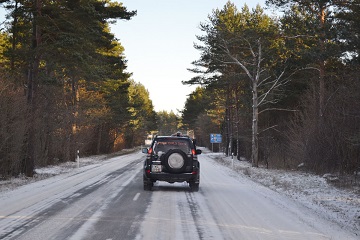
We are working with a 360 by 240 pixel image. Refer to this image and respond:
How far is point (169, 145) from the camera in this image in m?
14.6

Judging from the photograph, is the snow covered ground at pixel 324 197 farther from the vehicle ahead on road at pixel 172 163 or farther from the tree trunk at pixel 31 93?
the vehicle ahead on road at pixel 172 163

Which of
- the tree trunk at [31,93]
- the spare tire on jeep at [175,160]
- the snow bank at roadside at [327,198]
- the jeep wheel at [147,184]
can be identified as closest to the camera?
the snow bank at roadside at [327,198]

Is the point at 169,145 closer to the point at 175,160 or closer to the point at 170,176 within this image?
the point at 175,160

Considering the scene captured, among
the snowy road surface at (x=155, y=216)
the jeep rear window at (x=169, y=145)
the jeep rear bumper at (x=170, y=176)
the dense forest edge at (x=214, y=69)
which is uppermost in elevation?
the dense forest edge at (x=214, y=69)

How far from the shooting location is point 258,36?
1067 inches

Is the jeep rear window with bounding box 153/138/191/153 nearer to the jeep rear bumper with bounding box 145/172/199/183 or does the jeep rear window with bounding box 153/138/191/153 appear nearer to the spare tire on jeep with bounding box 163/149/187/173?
the spare tire on jeep with bounding box 163/149/187/173

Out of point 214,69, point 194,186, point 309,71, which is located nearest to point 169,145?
point 194,186

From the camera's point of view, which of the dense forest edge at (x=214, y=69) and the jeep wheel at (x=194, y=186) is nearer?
the jeep wheel at (x=194, y=186)

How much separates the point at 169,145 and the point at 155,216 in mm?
5593

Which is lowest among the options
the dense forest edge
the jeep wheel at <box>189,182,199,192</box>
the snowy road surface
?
the snowy road surface

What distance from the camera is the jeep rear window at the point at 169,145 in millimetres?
14562

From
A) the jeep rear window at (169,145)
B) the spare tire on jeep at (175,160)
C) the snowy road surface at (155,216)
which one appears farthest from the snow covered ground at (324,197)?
the jeep rear window at (169,145)

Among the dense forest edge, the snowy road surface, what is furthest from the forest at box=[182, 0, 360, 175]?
the snowy road surface

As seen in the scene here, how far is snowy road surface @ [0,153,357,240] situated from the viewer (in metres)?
7.43
